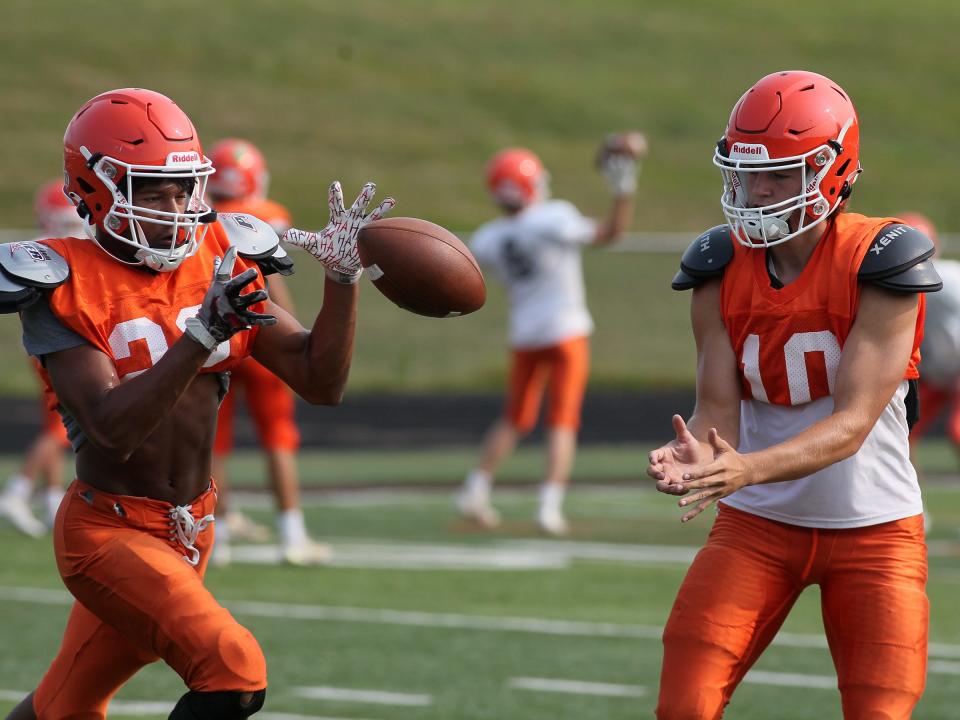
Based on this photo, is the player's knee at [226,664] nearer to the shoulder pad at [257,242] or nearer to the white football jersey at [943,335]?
Answer: the shoulder pad at [257,242]

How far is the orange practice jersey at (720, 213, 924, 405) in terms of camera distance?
4203 mm

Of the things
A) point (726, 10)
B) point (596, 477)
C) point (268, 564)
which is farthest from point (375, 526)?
point (726, 10)

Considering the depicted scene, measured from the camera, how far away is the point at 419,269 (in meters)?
4.64

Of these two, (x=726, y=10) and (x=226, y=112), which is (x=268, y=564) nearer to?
(x=226, y=112)

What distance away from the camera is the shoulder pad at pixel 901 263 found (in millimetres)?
4098

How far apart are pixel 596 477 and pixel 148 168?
932cm

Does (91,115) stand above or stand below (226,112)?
above

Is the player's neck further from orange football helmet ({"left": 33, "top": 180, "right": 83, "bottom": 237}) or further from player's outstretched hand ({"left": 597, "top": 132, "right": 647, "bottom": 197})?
orange football helmet ({"left": 33, "top": 180, "right": 83, "bottom": 237})

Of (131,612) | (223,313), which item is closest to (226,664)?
(131,612)

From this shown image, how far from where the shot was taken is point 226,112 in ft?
122

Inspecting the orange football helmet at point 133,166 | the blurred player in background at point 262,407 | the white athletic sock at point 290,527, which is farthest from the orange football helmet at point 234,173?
the orange football helmet at point 133,166

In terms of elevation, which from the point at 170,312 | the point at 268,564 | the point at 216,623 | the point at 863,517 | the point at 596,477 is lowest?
the point at 596,477

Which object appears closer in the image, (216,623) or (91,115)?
(216,623)

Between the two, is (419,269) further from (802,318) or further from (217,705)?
(217,705)
